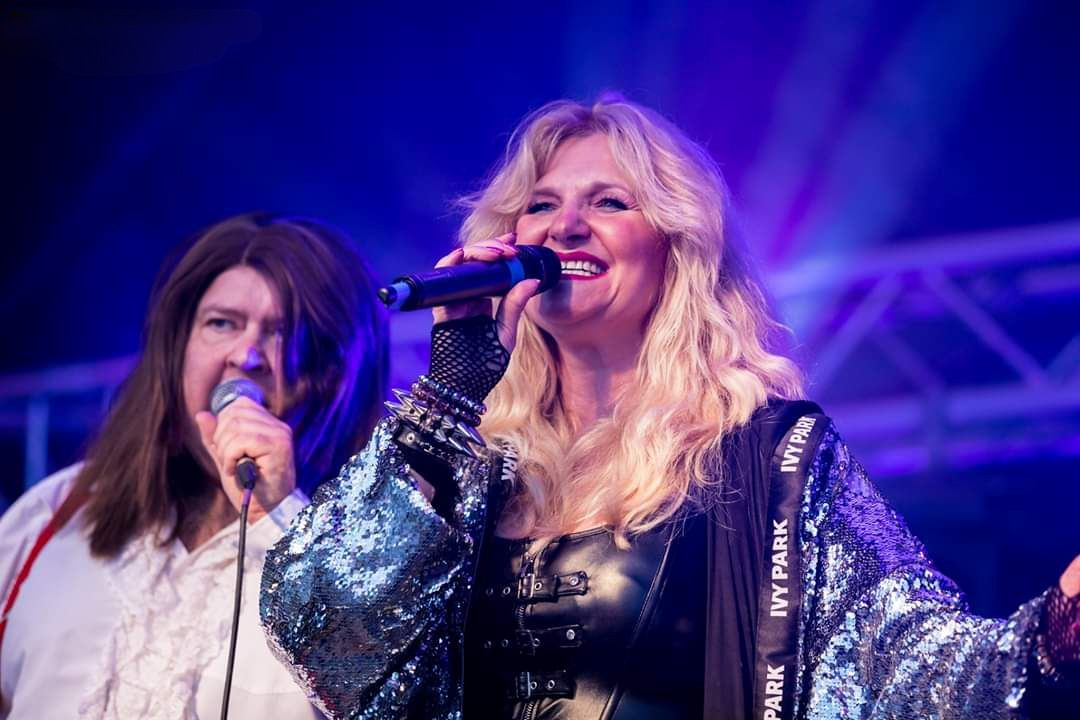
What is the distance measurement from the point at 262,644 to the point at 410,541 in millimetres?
493

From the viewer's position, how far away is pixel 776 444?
1.87 m

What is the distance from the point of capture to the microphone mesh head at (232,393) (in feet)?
7.02

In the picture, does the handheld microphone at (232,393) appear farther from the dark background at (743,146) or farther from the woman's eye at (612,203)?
the dark background at (743,146)

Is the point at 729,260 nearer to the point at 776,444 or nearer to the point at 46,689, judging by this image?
the point at 776,444

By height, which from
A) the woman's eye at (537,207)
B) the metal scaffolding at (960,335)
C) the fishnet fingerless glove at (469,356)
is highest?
the metal scaffolding at (960,335)

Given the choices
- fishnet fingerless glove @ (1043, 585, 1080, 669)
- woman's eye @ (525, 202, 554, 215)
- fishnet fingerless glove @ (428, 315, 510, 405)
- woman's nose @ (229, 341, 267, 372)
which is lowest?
fishnet fingerless glove @ (1043, 585, 1080, 669)

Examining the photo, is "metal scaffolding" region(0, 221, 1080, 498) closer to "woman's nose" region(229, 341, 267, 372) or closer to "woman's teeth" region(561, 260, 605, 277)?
"woman's teeth" region(561, 260, 605, 277)

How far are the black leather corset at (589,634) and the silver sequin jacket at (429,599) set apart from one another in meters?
0.06

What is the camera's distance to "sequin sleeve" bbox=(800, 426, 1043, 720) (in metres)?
1.49

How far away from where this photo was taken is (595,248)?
2.05 m

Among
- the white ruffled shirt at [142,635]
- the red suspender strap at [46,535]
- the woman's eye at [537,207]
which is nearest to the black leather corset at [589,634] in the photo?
the white ruffled shirt at [142,635]

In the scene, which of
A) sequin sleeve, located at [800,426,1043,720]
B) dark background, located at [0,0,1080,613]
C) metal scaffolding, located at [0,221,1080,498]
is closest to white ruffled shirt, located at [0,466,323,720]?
sequin sleeve, located at [800,426,1043,720]

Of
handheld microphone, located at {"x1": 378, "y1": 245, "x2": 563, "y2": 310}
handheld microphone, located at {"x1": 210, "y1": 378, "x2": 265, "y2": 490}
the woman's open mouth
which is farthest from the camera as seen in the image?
handheld microphone, located at {"x1": 210, "y1": 378, "x2": 265, "y2": 490}

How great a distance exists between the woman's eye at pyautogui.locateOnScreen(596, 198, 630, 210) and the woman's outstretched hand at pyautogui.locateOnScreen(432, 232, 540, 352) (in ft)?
0.81
